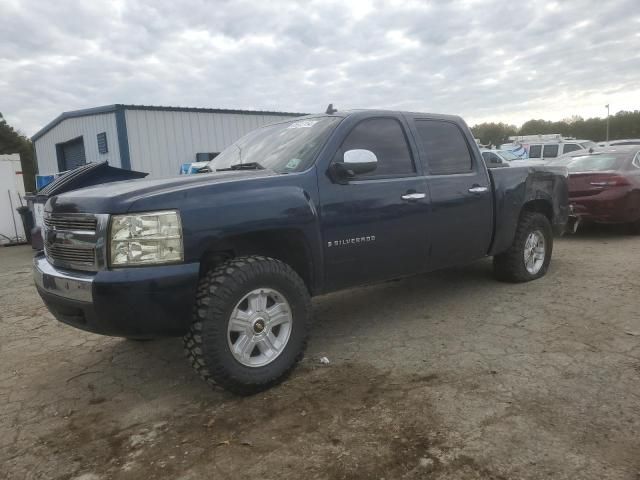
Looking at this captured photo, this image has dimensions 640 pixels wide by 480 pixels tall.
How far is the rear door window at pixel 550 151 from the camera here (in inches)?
766

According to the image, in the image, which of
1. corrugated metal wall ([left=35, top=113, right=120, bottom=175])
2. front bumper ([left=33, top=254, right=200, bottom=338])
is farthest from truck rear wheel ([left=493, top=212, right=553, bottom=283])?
corrugated metal wall ([left=35, top=113, right=120, bottom=175])

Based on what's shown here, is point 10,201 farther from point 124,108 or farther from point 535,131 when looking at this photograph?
point 535,131

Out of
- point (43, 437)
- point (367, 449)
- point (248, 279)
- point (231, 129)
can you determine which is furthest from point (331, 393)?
point (231, 129)

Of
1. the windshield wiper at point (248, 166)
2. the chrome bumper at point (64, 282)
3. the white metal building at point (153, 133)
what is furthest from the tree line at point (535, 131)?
the chrome bumper at point (64, 282)

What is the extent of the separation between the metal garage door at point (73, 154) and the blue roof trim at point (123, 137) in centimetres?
346

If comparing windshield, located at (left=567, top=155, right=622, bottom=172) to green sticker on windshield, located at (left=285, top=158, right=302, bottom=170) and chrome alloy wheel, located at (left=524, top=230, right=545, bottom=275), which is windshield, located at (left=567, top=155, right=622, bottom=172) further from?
green sticker on windshield, located at (left=285, top=158, right=302, bottom=170)

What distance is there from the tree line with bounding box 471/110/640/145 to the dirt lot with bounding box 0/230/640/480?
42625 mm

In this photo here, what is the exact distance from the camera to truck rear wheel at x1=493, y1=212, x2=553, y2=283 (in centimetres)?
543

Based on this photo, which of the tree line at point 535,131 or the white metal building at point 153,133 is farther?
the tree line at point 535,131

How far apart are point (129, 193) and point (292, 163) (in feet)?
4.01

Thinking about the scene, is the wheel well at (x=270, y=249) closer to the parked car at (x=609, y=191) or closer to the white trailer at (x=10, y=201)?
the parked car at (x=609, y=191)

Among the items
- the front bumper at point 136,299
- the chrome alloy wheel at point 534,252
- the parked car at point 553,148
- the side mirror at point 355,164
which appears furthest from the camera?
the parked car at point 553,148

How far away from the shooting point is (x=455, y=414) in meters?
2.83

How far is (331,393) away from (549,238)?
383cm
